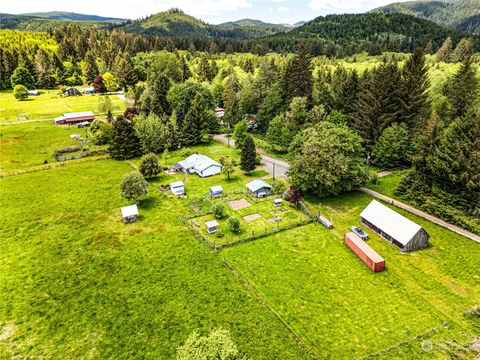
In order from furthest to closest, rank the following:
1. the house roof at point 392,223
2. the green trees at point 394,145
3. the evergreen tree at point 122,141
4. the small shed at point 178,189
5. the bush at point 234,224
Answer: the evergreen tree at point 122,141, the green trees at point 394,145, the small shed at point 178,189, the bush at point 234,224, the house roof at point 392,223

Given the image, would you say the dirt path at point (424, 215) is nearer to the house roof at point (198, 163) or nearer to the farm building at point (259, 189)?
the farm building at point (259, 189)

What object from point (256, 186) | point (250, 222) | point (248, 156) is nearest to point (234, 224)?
point (250, 222)

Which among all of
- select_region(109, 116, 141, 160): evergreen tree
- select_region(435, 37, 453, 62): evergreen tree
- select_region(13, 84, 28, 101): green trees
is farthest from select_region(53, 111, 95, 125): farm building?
select_region(435, 37, 453, 62): evergreen tree

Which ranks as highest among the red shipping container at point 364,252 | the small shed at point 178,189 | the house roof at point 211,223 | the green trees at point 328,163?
the green trees at point 328,163

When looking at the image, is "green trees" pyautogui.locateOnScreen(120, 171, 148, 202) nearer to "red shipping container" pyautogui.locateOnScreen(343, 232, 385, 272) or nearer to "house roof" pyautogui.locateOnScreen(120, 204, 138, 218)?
"house roof" pyautogui.locateOnScreen(120, 204, 138, 218)

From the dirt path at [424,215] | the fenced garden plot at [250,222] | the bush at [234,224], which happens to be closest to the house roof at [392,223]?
the dirt path at [424,215]

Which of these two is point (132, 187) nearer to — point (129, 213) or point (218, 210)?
point (129, 213)
